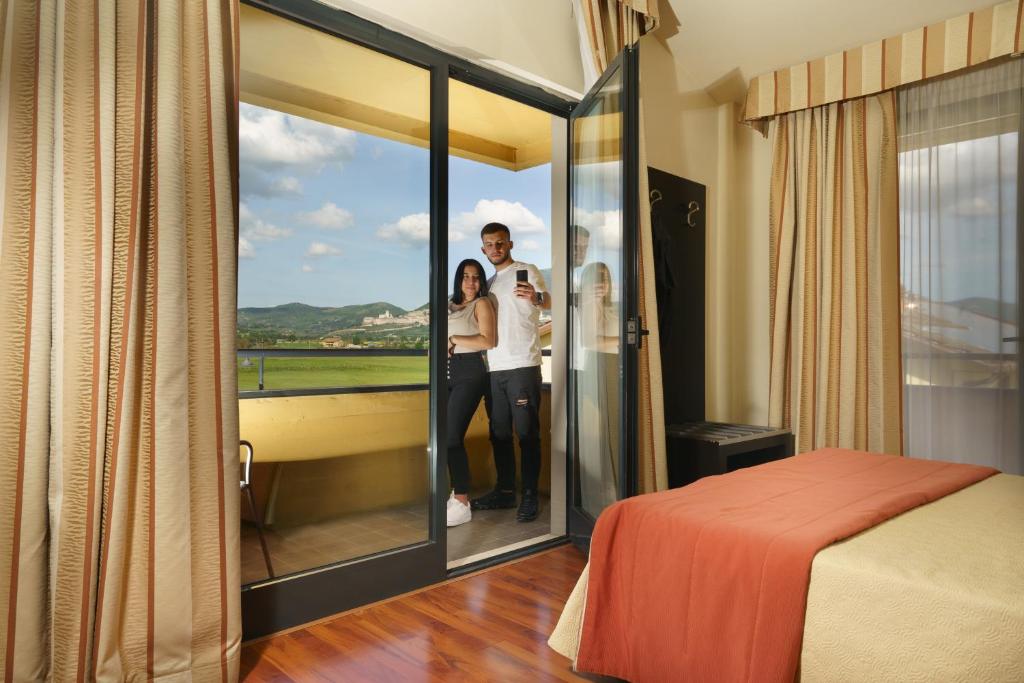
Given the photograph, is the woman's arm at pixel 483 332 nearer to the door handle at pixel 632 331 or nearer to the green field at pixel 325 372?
the green field at pixel 325 372

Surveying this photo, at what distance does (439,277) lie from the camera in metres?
2.58

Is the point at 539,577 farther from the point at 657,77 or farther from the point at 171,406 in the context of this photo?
the point at 657,77

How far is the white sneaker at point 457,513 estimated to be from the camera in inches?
136

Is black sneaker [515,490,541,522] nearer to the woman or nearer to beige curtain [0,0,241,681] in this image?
the woman

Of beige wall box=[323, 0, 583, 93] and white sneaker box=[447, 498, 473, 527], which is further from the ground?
beige wall box=[323, 0, 583, 93]

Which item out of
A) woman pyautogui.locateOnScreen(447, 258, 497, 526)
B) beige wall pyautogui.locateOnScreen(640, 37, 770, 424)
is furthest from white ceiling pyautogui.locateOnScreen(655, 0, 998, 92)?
woman pyautogui.locateOnScreen(447, 258, 497, 526)

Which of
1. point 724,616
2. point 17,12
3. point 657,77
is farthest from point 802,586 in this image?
point 657,77

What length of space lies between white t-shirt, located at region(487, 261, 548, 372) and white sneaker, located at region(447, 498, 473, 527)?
733 millimetres

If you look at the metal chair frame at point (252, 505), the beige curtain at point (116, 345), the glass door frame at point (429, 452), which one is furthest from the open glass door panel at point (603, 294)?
the beige curtain at point (116, 345)

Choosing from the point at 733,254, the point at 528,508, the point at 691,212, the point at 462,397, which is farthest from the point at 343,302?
the point at 733,254

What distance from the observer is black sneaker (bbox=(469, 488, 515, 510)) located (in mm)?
3766

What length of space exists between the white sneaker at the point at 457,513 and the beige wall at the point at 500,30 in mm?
2076

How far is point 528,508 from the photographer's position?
353 cm

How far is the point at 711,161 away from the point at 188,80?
3024 millimetres
